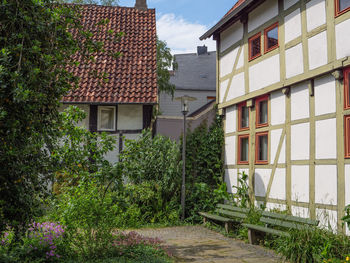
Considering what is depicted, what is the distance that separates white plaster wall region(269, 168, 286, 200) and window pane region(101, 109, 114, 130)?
228 inches

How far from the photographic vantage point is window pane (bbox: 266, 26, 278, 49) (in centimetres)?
916

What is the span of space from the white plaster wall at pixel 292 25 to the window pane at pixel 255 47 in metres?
1.29

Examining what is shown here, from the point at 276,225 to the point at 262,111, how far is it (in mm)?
3134

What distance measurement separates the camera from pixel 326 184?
23.3 feet

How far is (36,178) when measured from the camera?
4.29 m

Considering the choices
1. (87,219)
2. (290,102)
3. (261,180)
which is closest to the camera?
(87,219)

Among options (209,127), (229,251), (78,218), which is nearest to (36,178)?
(78,218)

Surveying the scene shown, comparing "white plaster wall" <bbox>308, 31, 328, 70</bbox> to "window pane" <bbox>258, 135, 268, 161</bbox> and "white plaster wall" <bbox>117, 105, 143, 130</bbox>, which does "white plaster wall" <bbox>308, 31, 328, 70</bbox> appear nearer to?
"window pane" <bbox>258, 135, 268, 161</bbox>

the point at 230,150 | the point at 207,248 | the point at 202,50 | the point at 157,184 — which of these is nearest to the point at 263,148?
the point at 230,150

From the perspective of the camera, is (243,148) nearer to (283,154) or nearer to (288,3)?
(283,154)

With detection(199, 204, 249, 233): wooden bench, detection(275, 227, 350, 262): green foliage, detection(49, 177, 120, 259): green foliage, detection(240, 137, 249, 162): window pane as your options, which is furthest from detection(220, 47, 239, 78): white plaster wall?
detection(49, 177, 120, 259): green foliage

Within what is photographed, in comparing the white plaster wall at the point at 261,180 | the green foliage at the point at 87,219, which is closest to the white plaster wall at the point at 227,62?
the white plaster wall at the point at 261,180

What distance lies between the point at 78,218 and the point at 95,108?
21.9 feet

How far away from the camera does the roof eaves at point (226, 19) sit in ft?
31.5
